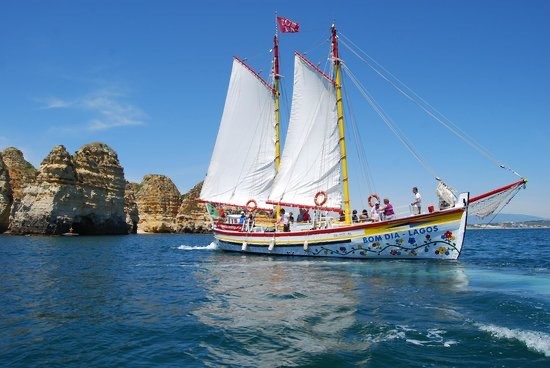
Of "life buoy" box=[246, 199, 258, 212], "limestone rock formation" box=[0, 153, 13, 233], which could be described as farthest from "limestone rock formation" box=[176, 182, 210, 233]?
"life buoy" box=[246, 199, 258, 212]

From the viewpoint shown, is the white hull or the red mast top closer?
the white hull

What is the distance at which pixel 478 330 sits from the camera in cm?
1012

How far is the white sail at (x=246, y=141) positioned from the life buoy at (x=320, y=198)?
776 cm

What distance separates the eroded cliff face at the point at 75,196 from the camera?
202 feet

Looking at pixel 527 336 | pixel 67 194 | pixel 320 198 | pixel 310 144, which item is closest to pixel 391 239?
pixel 320 198

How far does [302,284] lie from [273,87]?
86.1 ft

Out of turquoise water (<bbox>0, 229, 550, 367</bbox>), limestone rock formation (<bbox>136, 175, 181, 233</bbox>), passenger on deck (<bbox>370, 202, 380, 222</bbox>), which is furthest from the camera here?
limestone rock formation (<bbox>136, 175, 181, 233</bbox>)

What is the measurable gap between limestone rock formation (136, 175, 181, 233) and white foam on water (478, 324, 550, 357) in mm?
94952

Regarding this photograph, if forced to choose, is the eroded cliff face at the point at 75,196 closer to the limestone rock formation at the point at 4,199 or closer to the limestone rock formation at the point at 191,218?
the limestone rock formation at the point at 4,199

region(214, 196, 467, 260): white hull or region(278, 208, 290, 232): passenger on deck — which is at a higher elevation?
region(278, 208, 290, 232): passenger on deck

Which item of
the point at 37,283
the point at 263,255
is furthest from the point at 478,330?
the point at 263,255

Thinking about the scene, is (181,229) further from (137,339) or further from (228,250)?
(137,339)

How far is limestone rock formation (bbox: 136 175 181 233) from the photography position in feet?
330

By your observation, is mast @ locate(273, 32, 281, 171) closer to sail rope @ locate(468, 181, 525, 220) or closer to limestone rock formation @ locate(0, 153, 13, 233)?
sail rope @ locate(468, 181, 525, 220)
